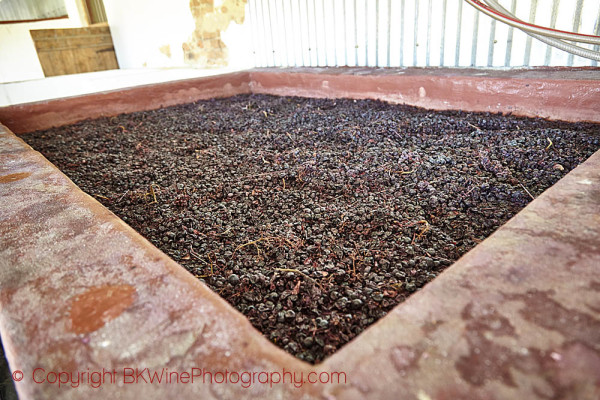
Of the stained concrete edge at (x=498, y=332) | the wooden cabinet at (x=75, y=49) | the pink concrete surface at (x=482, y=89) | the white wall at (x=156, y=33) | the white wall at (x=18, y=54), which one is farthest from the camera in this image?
the wooden cabinet at (x=75, y=49)

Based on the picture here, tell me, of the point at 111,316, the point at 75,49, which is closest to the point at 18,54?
the point at 75,49

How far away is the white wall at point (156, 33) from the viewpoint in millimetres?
6645

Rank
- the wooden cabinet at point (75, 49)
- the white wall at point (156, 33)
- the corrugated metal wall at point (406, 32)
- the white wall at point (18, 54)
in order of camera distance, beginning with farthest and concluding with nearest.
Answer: the wooden cabinet at point (75, 49) → the white wall at point (18, 54) → the white wall at point (156, 33) → the corrugated metal wall at point (406, 32)

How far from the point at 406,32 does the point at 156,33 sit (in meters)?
6.73

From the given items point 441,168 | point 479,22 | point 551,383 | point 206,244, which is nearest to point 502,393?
point 551,383

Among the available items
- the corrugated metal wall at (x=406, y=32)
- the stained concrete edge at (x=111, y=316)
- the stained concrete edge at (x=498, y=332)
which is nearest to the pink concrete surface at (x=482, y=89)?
the corrugated metal wall at (x=406, y=32)

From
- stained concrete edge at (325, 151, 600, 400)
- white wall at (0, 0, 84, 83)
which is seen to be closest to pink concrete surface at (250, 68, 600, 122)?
stained concrete edge at (325, 151, 600, 400)

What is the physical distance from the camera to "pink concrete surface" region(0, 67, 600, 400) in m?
0.63

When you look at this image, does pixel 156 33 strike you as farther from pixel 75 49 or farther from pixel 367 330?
pixel 367 330

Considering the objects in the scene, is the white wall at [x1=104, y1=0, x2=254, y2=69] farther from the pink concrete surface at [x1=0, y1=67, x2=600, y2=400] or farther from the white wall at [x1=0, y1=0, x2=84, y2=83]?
the pink concrete surface at [x1=0, y1=67, x2=600, y2=400]

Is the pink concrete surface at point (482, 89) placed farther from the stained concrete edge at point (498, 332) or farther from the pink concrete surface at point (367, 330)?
the stained concrete edge at point (498, 332)

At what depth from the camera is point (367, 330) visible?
0.74 metres

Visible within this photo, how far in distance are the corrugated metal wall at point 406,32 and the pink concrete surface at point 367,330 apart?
114 inches

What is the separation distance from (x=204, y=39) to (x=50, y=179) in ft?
21.6
